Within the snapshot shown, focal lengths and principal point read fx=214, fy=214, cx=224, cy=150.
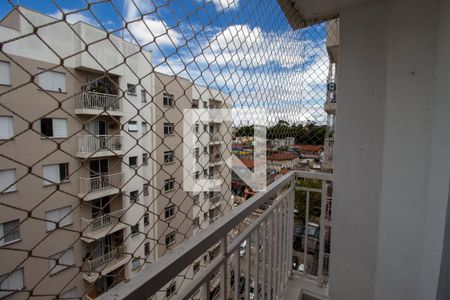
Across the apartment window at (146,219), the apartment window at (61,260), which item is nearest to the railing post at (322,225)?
the apartment window at (146,219)

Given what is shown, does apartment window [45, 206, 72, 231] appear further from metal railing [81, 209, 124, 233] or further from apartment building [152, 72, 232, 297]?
apartment building [152, 72, 232, 297]

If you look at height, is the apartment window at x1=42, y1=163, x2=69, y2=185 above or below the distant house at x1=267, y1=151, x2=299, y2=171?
above

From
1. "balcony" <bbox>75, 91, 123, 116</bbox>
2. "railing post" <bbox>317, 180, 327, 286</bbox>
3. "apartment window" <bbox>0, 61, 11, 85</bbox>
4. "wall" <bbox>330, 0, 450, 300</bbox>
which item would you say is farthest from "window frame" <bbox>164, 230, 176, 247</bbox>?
"railing post" <bbox>317, 180, 327, 286</bbox>

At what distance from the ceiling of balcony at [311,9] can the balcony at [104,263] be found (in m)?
1.43

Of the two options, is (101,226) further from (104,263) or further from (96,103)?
(96,103)

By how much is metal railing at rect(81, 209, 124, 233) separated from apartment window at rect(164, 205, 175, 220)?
19 centimetres

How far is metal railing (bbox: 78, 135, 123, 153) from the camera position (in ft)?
1.46

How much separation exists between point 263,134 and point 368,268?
40.2 inches

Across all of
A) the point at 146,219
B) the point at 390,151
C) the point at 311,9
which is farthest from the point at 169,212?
the point at 311,9

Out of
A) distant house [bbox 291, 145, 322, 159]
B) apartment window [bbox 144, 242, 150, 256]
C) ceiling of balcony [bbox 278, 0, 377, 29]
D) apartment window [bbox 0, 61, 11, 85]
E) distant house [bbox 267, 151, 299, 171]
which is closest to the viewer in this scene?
apartment window [bbox 0, 61, 11, 85]

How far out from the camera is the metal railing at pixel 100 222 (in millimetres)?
481

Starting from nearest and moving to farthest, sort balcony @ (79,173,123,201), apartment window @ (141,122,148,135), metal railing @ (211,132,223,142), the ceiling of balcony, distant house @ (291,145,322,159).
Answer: balcony @ (79,173,123,201), apartment window @ (141,122,148,135), metal railing @ (211,132,223,142), the ceiling of balcony, distant house @ (291,145,322,159)

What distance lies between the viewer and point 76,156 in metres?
0.43

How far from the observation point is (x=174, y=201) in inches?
31.2
